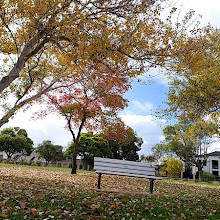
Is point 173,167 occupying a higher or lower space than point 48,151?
lower

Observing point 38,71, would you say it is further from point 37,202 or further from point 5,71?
point 37,202

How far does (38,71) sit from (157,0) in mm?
8029

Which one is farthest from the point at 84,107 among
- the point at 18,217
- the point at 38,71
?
the point at 18,217

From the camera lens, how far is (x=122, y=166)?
8.52 meters

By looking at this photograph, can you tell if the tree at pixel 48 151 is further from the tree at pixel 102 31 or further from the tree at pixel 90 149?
the tree at pixel 102 31

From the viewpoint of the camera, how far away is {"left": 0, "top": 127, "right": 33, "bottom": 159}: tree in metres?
34.7

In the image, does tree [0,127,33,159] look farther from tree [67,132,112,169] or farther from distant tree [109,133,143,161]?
distant tree [109,133,143,161]

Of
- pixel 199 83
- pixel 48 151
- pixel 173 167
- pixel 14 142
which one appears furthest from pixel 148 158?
pixel 199 83

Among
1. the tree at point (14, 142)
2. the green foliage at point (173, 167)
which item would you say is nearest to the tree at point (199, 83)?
the green foliage at point (173, 167)

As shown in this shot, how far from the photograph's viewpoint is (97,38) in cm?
650

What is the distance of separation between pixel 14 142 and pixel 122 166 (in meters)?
30.3

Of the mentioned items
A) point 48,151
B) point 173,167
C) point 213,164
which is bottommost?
point 173,167

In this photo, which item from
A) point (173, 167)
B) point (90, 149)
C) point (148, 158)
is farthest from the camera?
point (148, 158)

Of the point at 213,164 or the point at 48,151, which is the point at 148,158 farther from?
the point at 213,164
